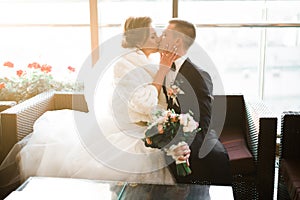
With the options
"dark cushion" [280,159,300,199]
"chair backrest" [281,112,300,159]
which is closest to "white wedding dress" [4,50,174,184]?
"dark cushion" [280,159,300,199]

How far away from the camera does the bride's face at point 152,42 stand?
8.53 ft

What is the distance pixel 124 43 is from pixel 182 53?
353 millimetres

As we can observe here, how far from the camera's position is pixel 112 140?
2490 mm

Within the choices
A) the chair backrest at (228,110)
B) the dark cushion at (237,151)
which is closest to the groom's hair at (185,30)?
the chair backrest at (228,110)

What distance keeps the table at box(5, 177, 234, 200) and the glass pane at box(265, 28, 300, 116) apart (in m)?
2.30

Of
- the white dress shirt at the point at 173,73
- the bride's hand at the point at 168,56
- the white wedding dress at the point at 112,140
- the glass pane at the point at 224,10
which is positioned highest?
the glass pane at the point at 224,10

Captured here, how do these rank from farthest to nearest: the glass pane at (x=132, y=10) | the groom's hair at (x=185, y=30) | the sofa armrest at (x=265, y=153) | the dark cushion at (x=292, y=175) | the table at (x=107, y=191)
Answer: the glass pane at (x=132, y=10), the groom's hair at (x=185, y=30), the sofa armrest at (x=265, y=153), the dark cushion at (x=292, y=175), the table at (x=107, y=191)

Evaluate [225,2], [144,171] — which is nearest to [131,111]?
[144,171]

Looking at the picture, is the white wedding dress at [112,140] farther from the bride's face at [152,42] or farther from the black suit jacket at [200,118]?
the black suit jacket at [200,118]

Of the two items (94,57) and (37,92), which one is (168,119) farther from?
(94,57)

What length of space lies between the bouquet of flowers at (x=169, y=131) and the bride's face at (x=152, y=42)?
23.0 inches

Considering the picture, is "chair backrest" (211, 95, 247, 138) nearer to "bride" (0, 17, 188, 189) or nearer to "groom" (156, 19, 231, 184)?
"groom" (156, 19, 231, 184)

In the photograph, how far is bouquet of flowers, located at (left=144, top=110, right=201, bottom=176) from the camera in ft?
6.89

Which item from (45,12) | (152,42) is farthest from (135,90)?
(45,12)
